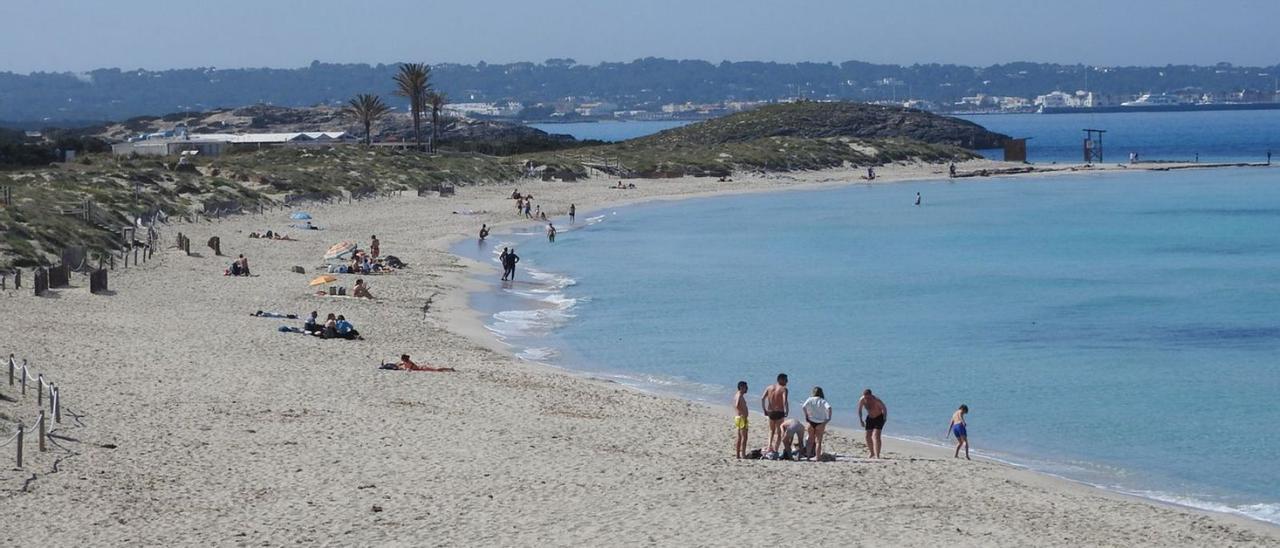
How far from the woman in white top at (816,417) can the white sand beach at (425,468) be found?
0.43 metres

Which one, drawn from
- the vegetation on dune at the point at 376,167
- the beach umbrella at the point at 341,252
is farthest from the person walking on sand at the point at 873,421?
the beach umbrella at the point at 341,252

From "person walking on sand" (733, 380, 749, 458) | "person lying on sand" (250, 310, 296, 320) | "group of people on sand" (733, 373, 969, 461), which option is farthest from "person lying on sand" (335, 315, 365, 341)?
"person walking on sand" (733, 380, 749, 458)

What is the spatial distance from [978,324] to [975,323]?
0.14 m

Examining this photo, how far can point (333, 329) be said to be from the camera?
22.9 metres

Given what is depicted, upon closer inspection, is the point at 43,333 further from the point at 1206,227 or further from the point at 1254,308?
the point at 1206,227

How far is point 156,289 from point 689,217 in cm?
3287

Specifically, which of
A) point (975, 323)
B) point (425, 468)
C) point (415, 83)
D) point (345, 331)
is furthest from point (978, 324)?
point (415, 83)

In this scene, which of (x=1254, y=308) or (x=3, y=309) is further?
(x=1254, y=308)

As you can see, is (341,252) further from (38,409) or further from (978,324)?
(38,409)

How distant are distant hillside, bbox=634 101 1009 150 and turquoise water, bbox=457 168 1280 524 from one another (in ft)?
186

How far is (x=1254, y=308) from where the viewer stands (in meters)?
31.1

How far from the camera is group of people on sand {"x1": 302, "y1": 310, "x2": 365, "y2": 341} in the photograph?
75.2ft

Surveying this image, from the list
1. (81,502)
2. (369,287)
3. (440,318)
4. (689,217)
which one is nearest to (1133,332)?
(440,318)

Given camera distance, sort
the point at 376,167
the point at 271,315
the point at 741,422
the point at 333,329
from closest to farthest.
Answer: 1. the point at 741,422
2. the point at 333,329
3. the point at 271,315
4. the point at 376,167
